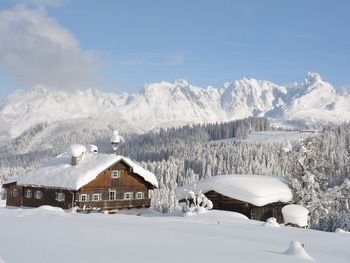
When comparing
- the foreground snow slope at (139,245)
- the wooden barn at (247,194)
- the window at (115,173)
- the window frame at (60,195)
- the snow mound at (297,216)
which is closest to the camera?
the foreground snow slope at (139,245)

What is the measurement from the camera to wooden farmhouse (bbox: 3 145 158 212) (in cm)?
4791

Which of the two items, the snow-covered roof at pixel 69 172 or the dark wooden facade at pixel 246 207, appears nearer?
the dark wooden facade at pixel 246 207

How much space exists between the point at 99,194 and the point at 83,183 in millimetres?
4572

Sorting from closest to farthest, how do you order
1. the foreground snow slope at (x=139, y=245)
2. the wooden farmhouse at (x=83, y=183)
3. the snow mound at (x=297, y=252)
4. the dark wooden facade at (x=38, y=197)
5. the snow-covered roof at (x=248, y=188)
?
the foreground snow slope at (x=139, y=245) → the snow mound at (x=297, y=252) → the snow-covered roof at (x=248, y=188) → the wooden farmhouse at (x=83, y=183) → the dark wooden facade at (x=38, y=197)

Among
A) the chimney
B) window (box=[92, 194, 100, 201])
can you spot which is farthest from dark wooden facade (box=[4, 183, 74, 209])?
the chimney

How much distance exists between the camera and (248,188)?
4488 cm

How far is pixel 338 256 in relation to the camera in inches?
594

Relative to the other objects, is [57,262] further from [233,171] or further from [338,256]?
[233,171]

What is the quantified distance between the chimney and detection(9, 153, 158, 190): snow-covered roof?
474mm

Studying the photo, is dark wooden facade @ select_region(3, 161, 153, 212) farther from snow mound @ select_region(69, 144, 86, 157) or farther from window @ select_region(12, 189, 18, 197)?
snow mound @ select_region(69, 144, 86, 157)

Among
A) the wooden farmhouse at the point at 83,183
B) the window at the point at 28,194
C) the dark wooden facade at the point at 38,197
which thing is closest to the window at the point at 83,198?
the wooden farmhouse at the point at 83,183

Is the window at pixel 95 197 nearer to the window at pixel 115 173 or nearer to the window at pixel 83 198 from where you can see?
the window at pixel 83 198

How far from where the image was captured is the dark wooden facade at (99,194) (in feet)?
159

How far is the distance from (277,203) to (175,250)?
36.7 m
